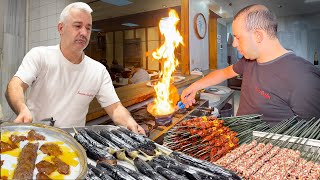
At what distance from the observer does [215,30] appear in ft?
25.5

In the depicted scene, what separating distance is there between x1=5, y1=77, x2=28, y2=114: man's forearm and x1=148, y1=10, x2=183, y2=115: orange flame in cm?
121

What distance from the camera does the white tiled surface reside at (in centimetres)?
306

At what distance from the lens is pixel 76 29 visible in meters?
2.20

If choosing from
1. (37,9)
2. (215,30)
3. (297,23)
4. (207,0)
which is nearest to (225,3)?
(215,30)

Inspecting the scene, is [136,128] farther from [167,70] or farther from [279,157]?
[167,70]

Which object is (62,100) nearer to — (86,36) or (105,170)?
(86,36)

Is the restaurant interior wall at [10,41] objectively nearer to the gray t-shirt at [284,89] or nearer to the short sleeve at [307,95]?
the gray t-shirt at [284,89]

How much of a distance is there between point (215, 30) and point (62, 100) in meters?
6.60

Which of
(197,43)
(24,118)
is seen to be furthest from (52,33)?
(197,43)

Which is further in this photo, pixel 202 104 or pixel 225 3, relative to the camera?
pixel 225 3

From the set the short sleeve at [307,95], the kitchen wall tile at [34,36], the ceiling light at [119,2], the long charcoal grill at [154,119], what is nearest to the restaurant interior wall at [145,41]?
the ceiling light at [119,2]

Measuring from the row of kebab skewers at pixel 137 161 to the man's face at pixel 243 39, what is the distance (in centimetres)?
130

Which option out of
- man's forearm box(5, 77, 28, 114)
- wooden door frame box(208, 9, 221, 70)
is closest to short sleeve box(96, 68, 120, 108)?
man's forearm box(5, 77, 28, 114)

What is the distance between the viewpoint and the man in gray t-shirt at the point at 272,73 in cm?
187
